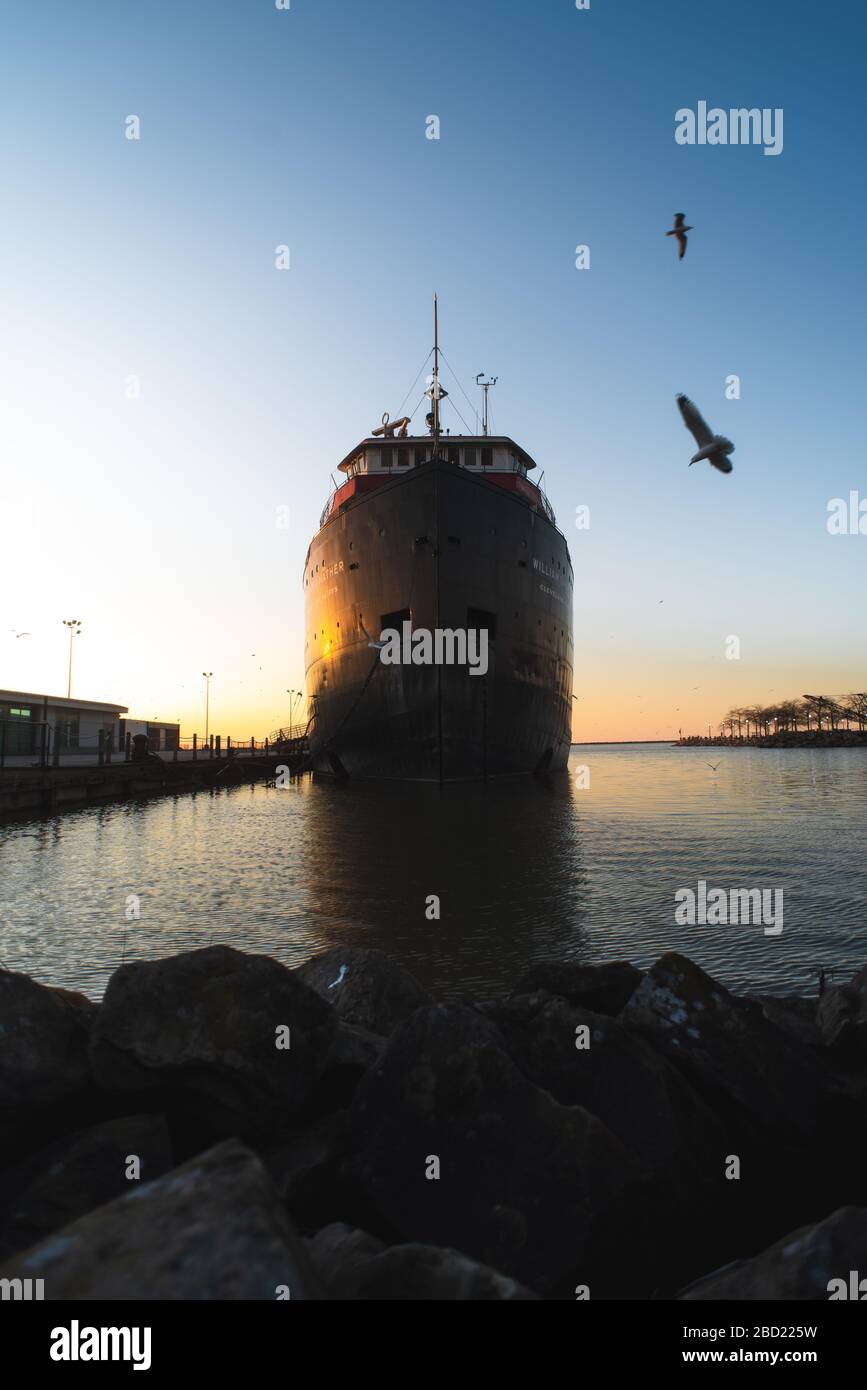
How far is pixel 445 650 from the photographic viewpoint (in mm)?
24984

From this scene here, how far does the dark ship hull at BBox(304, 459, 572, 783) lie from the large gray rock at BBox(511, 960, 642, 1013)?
19.9m

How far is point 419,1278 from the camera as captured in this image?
2135 mm

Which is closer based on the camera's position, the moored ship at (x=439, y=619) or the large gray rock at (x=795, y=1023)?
the large gray rock at (x=795, y=1023)

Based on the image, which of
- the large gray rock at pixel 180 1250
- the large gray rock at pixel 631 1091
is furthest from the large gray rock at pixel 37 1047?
the large gray rock at pixel 631 1091

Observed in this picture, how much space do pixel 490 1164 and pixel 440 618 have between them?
22194 mm

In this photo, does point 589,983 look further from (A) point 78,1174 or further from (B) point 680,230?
(B) point 680,230

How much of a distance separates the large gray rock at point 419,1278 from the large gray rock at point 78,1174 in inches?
43.7

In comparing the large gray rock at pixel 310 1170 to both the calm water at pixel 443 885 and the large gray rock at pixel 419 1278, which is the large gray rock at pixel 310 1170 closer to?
the large gray rock at pixel 419 1278

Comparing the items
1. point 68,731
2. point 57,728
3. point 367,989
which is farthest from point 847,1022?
point 68,731

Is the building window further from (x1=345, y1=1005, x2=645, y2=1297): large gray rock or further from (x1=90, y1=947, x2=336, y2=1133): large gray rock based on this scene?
(x1=345, y1=1005, x2=645, y2=1297): large gray rock

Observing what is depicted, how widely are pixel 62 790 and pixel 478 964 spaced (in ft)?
77.8

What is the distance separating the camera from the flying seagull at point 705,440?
28.1 feet

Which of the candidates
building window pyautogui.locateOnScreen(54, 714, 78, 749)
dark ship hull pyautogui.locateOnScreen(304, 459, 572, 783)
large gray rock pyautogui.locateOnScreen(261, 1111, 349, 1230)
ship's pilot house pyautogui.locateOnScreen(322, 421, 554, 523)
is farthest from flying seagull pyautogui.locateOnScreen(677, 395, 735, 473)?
building window pyautogui.locateOnScreen(54, 714, 78, 749)

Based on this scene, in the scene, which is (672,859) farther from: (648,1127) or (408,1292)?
(408,1292)
